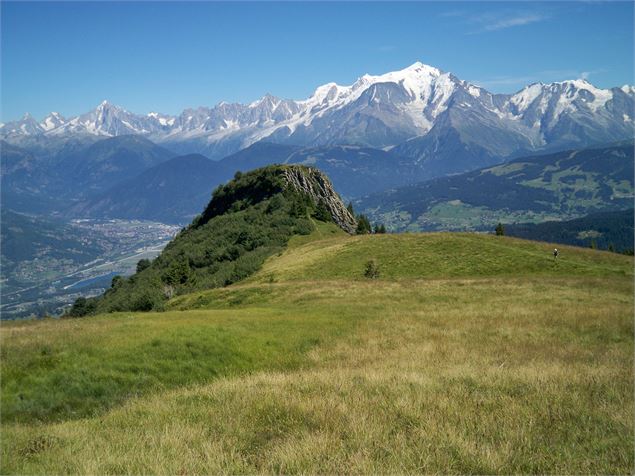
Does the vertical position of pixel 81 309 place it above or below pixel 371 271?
below

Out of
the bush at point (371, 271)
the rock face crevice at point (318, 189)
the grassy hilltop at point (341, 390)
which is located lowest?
the bush at point (371, 271)

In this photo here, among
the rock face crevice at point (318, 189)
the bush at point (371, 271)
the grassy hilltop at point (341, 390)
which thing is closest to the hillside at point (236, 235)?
the rock face crevice at point (318, 189)

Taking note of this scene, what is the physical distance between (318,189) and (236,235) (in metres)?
33.2

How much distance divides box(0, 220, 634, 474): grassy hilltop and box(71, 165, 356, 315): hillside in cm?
3190

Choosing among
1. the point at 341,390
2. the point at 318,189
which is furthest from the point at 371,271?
the point at 318,189

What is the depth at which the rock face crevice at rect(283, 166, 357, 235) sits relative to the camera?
10950cm

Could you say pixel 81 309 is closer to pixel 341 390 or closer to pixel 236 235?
pixel 236 235

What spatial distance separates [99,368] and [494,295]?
29.7m

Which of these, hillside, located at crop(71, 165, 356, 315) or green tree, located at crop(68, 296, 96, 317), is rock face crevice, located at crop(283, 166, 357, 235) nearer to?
hillside, located at crop(71, 165, 356, 315)

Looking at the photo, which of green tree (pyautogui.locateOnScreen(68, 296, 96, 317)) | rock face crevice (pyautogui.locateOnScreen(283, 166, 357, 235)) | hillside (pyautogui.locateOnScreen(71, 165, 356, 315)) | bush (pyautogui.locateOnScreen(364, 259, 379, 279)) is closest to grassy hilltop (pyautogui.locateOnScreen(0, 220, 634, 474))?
bush (pyautogui.locateOnScreen(364, 259, 379, 279))

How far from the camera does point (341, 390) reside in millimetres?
11734

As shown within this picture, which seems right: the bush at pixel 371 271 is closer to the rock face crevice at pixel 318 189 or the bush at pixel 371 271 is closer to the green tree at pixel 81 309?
the green tree at pixel 81 309

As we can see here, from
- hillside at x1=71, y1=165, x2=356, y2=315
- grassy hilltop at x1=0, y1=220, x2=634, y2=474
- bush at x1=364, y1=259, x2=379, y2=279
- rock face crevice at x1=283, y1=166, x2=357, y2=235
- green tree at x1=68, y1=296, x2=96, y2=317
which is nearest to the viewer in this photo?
grassy hilltop at x1=0, y1=220, x2=634, y2=474

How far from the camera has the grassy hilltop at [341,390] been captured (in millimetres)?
7969
